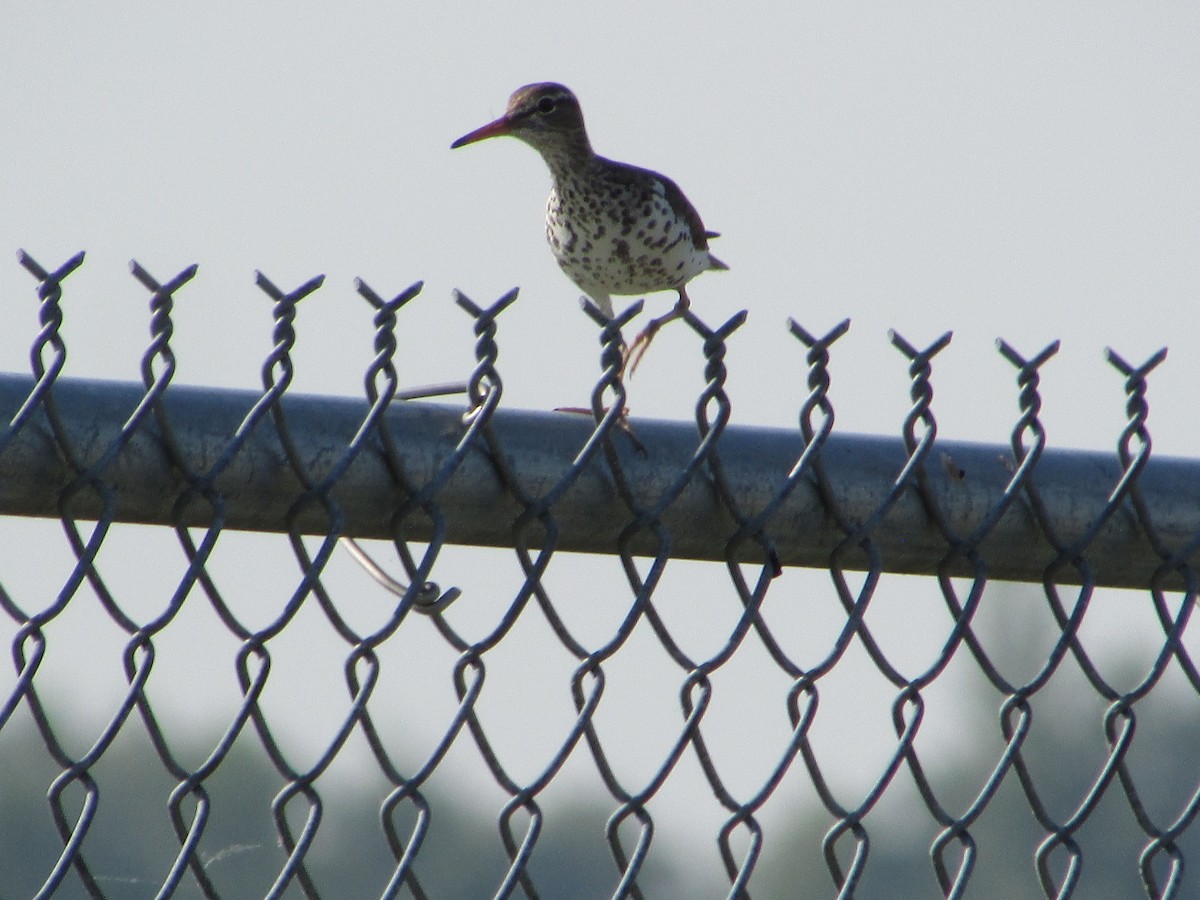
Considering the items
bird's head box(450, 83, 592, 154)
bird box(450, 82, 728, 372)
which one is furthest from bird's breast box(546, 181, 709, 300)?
bird's head box(450, 83, 592, 154)

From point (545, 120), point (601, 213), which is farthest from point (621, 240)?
point (545, 120)

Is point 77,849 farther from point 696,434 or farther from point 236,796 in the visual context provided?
point 236,796

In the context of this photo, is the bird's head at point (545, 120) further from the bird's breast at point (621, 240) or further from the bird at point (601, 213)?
the bird's breast at point (621, 240)

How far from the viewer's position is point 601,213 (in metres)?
6.71

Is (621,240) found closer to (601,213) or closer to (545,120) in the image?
(601,213)

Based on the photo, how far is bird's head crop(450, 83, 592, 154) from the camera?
695cm

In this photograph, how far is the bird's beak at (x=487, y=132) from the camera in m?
6.13

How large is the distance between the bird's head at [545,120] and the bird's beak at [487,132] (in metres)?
0.04

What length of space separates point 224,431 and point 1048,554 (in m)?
1.33

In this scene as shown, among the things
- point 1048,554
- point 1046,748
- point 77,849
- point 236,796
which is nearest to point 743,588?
point 1048,554

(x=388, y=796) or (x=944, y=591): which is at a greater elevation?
(x=944, y=591)

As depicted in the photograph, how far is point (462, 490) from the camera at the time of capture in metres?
2.43

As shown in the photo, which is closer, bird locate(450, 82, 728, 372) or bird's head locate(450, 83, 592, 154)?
bird locate(450, 82, 728, 372)

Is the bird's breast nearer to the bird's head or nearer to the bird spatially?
the bird
